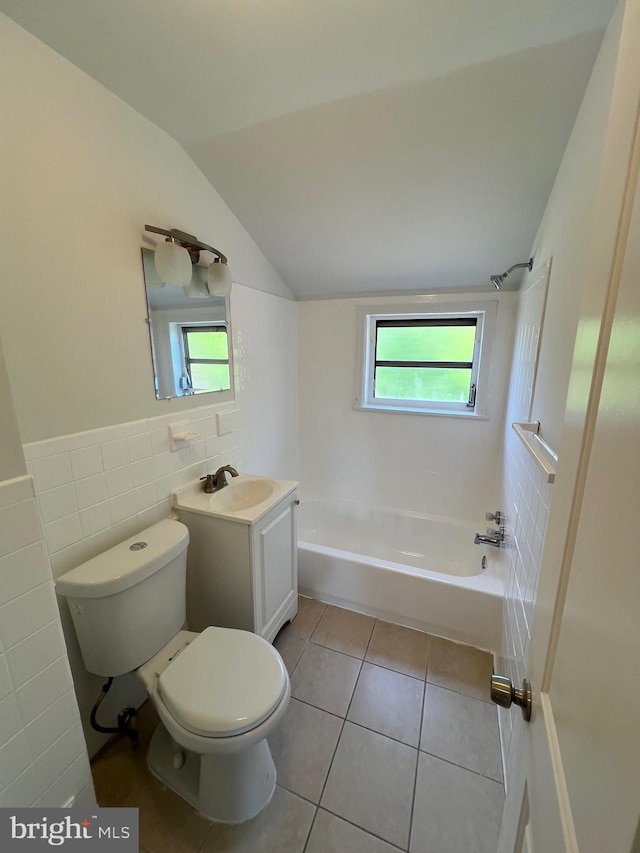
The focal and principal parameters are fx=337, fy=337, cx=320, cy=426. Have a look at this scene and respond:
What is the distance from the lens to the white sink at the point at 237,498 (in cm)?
147

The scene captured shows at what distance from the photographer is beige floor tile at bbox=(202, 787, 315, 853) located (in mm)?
1051

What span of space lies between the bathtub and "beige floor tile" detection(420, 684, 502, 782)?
0.32 metres

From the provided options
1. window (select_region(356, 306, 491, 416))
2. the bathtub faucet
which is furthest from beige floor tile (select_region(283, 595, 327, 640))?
window (select_region(356, 306, 491, 416))

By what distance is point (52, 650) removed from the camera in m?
0.87

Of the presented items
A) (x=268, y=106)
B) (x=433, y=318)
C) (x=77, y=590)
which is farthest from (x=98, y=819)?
(x=433, y=318)

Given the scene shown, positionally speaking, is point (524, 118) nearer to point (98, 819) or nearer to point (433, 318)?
point (433, 318)

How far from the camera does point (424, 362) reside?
2.56 metres

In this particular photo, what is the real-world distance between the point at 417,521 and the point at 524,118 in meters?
2.29

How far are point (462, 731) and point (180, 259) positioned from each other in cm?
224

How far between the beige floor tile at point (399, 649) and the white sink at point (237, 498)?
0.94 metres

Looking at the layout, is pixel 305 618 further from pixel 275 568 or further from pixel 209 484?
pixel 209 484

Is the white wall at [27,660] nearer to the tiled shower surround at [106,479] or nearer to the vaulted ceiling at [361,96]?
the tiled shower surround at [106,479]

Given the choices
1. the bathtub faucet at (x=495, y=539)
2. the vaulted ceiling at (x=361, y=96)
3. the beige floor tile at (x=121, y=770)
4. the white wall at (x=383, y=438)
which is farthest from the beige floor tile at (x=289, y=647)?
the vaulted ceiling at (x=361, y=96)

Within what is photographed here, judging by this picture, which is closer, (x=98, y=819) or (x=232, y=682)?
(x=98, y=819)
